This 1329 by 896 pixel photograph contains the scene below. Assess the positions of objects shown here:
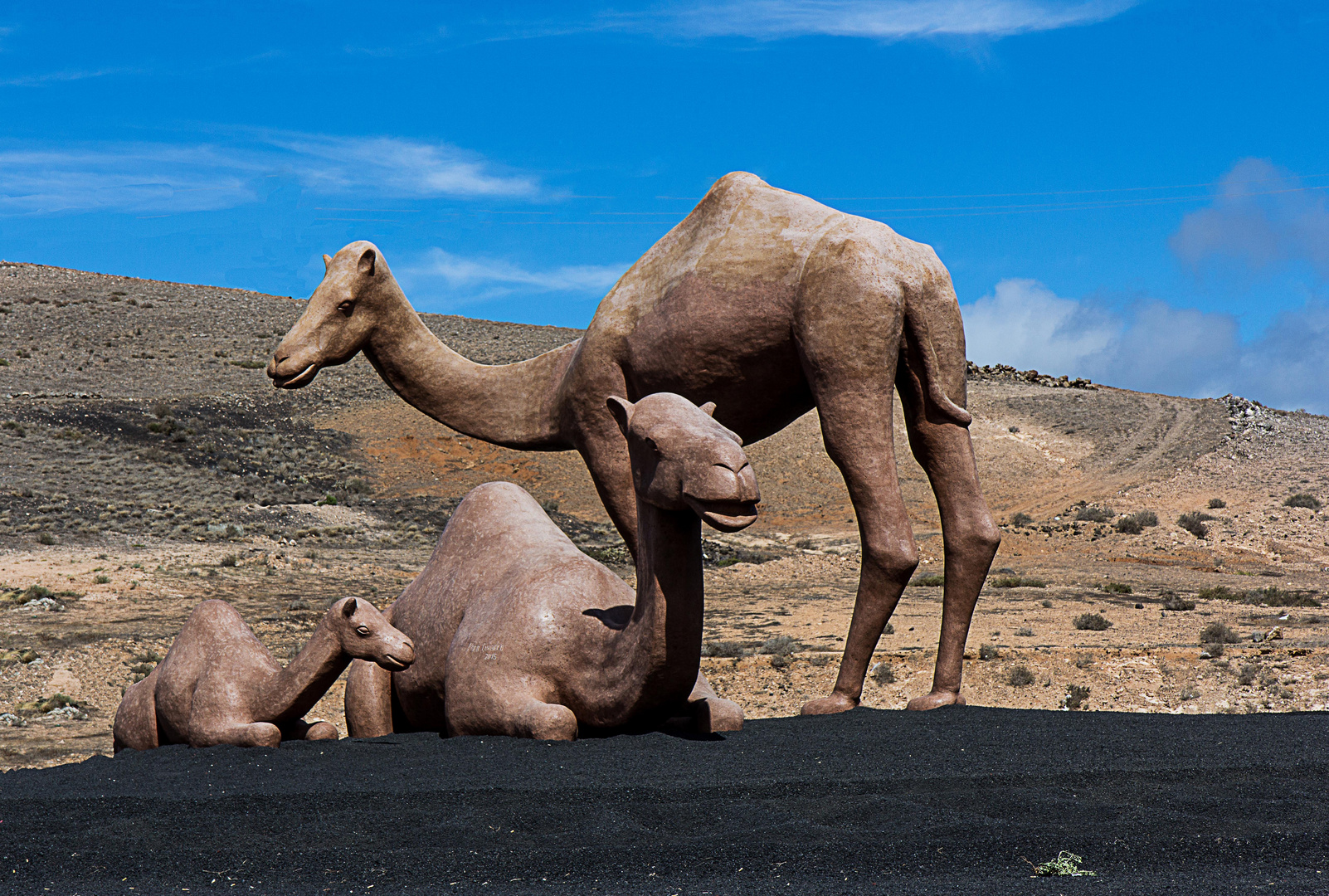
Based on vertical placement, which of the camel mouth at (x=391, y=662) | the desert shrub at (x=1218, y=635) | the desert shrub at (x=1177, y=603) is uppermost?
the desert shrub at (x=1177, y=603)

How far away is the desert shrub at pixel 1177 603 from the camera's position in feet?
57.2

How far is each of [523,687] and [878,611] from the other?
2.14 meters

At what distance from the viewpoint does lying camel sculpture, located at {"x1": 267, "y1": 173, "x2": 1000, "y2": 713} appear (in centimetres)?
657

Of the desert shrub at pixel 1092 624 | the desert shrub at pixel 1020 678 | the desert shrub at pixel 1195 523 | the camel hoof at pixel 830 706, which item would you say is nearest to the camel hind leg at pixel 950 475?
the camel hoof at pixel 830 706

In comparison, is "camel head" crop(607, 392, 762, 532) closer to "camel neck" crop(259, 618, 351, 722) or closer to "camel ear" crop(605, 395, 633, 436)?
"camel ear" crop(605, 395, 633, 436)

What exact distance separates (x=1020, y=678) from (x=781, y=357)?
600 cm

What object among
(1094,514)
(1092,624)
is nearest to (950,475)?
(1092,624)

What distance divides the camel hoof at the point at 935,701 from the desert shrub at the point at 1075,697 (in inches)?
148

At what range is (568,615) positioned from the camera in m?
6.09

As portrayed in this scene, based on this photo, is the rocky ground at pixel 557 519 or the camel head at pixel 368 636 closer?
the camel head at pixel 368 636

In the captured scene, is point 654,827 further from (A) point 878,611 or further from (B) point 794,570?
(B) point 794,570

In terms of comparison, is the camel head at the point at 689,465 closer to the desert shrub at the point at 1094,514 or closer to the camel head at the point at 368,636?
the camel head at the point at 368,636

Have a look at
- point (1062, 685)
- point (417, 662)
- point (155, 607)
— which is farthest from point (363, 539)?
point (417, 662)

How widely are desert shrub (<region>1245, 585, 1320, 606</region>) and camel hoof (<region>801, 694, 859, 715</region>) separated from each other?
1381 cm
